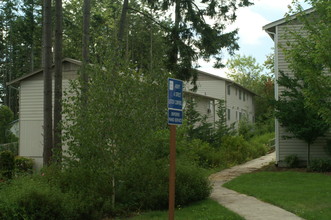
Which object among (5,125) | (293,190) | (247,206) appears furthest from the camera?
(5,125)

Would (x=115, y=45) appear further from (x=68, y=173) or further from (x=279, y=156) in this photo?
(x=279, y=156)

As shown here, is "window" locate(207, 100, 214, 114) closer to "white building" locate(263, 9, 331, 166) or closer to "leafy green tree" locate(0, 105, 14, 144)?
"white building" locate(263, 9, 331, 166)

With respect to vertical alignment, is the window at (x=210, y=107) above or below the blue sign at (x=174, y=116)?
above

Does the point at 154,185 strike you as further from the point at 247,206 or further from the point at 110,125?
the point at 247,206

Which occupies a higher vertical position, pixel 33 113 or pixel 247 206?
pixel 33 113

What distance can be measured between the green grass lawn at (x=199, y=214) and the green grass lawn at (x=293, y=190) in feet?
5.09

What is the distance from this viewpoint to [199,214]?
9.35 m

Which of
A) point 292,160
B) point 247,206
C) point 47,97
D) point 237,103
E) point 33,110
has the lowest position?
point 247,206

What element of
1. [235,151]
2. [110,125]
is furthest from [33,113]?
[110,125]

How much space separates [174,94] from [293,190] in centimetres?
737

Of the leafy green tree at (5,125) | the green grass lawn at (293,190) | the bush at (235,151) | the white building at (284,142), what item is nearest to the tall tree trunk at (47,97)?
the green grass lawn at (293,190)

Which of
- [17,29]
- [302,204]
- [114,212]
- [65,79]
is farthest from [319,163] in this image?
[17,29]

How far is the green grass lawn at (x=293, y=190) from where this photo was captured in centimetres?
984

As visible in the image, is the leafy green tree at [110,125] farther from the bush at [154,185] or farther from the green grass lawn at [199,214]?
the green grass lawn at [199,214]
